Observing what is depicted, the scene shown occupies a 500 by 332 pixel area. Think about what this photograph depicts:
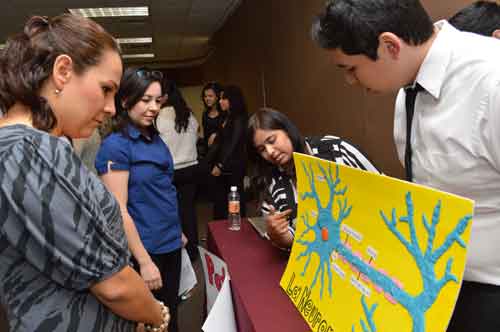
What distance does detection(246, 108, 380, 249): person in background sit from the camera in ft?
5.31

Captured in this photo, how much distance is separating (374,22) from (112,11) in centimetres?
586

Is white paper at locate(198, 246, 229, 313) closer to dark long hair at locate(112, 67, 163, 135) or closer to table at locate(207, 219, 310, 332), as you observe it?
table at locate(207, 219, 310, 332)

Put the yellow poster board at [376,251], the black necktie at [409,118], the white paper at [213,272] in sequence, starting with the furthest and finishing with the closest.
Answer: the white paper at [213,272] < the black necktie at [409,118] < the yellow poster board at [376,251]

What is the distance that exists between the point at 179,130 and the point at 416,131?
2.28 metres

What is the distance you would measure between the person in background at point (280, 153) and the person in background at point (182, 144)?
1.14 meters

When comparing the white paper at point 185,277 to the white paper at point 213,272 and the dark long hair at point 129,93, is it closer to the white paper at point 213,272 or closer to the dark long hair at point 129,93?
the white paper at point 213,272

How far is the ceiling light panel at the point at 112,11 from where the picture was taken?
18.1 ft

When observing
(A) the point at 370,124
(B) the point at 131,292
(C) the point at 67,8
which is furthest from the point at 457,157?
(C) the point at 67,8

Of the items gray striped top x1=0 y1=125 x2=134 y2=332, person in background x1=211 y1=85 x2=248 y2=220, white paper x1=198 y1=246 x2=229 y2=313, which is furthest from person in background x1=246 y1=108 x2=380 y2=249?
person in background x1=211 y1=85 x2=248 y2=220

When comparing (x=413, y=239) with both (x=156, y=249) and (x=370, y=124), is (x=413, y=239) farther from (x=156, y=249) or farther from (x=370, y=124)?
(x=370, y=124)

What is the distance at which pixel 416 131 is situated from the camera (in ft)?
2.52

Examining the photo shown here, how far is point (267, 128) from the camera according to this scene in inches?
66.7

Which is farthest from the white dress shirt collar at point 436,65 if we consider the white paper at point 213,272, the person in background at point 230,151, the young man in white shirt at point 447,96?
the person in background at point 230,151

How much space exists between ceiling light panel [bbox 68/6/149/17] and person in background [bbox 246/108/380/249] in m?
4.63
